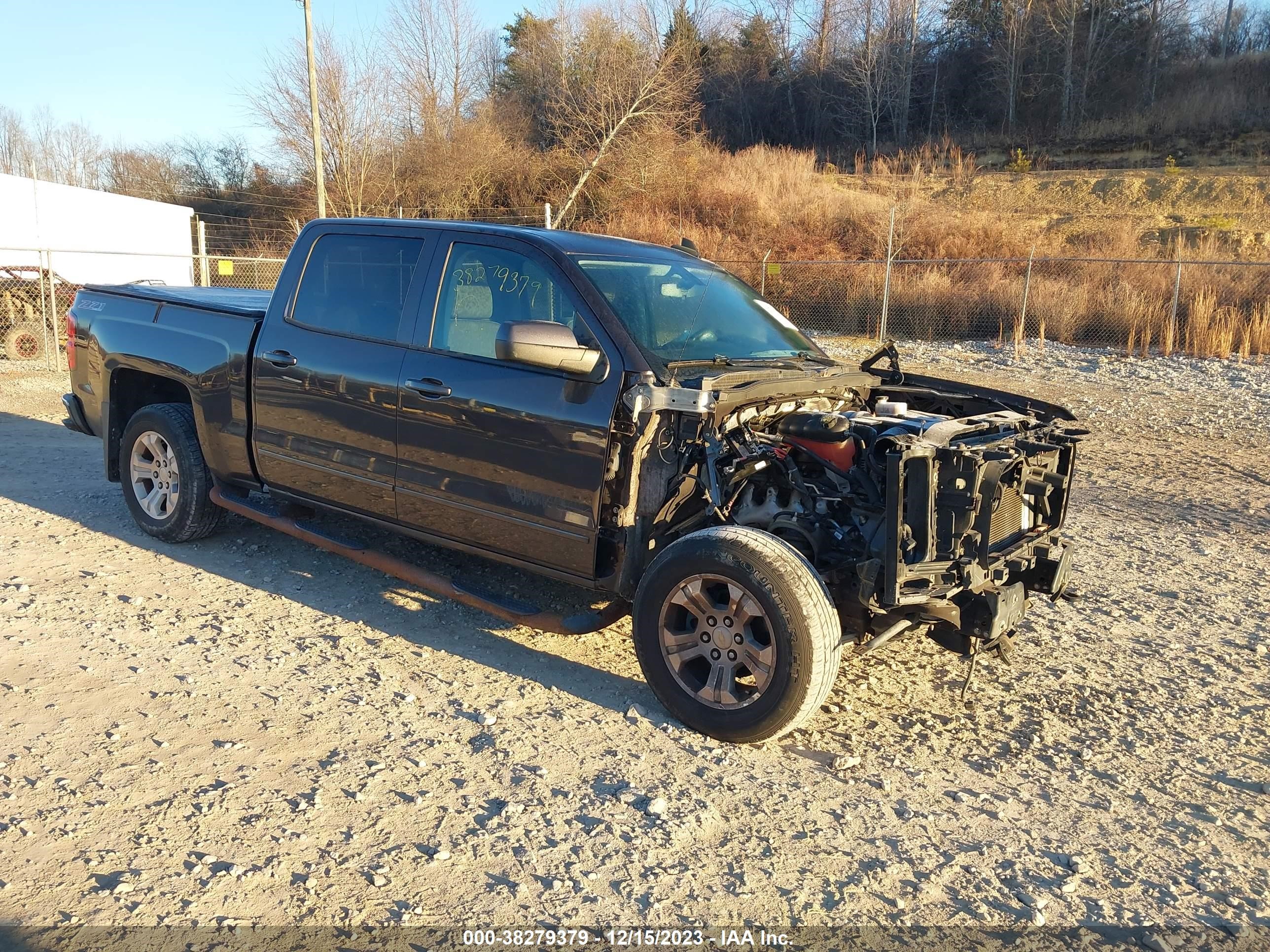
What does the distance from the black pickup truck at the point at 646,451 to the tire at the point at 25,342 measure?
12.7 m

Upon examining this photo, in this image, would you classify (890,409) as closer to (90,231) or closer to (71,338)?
(71,338)

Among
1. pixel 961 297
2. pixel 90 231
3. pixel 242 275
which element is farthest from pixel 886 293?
pixel 90 231

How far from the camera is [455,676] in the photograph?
430 cm

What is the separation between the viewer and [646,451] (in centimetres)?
404

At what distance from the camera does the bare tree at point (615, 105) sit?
1351 inches

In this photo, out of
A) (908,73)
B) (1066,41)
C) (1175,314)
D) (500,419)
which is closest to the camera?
(500,419)

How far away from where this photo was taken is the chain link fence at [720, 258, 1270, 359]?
17.0m

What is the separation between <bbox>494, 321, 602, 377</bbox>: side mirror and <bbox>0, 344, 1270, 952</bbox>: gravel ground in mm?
1420

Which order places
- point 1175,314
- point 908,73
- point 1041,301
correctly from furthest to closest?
point 908,73, point 1041,301, point 1175,314

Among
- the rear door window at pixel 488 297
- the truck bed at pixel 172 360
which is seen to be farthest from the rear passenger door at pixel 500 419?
the truck bed at pixel 172 360

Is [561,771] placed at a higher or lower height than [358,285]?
lower

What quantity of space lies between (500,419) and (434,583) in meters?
0.90

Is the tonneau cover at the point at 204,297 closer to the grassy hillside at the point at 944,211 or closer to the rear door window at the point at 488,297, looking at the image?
the rear door window at the point at 488,297

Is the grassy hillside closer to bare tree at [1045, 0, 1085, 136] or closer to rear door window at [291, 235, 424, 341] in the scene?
bare tree at [1045, 0, 1085, 136]
